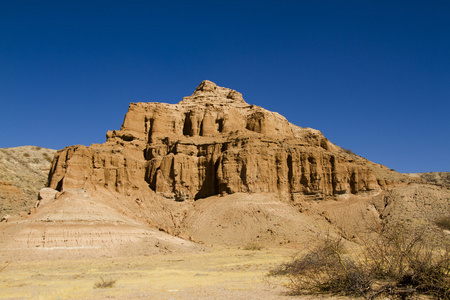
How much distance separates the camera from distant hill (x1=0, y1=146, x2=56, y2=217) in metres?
60.1

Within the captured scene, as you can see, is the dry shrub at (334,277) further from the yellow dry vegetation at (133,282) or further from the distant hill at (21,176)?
the distant hill at (21,176)

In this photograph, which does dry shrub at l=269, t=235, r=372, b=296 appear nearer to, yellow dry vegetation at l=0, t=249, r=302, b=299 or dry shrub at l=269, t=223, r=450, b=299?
dry shrub at l=269, t=223, r=450, b=299

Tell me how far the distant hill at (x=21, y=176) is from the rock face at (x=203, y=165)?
9.27 metres

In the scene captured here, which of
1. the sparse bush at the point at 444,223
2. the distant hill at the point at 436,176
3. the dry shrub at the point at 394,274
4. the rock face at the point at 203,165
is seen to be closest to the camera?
the dry shrub at the point at 394,274

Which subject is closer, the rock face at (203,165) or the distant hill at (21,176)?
the rock face at (203,165)

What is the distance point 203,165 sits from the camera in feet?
208

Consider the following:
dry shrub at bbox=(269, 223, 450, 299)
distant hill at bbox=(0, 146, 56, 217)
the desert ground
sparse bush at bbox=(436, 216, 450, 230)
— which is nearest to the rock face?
distant hill at bbox=(0, 146, 56, 217)

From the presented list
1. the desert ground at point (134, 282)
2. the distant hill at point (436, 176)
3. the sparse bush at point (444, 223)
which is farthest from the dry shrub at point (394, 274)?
the distant hill at point (436, 176)

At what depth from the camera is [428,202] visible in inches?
2189

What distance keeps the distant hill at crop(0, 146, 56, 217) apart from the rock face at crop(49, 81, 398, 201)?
365 inches

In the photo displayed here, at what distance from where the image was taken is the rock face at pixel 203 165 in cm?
5606

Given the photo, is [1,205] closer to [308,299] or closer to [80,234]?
[80,234]

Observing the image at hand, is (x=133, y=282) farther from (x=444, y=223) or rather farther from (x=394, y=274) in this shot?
(x=444, y=223)

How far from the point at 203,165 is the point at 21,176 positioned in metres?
41.3
